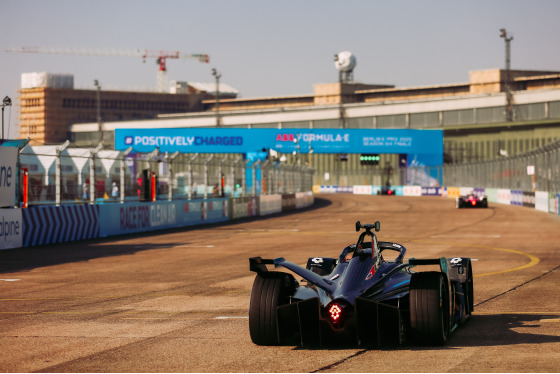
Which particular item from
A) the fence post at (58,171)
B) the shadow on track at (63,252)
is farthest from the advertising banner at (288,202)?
the fence post at (58,171)

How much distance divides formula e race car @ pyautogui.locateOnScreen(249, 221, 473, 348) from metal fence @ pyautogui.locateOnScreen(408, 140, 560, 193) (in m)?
36.9

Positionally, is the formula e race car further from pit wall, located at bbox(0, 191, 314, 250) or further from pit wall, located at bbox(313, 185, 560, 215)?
pit wall, located at bbox(313, 185, 560, 215)

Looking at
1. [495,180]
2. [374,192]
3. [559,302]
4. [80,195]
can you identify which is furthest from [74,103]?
[559,302]

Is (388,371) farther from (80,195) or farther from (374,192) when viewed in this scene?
(374,192)

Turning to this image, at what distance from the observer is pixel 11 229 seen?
2569cm

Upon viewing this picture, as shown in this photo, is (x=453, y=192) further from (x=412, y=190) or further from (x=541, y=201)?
(x=541, y=201)

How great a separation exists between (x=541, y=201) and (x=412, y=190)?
47190 millimetres

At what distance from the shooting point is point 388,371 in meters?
7.95

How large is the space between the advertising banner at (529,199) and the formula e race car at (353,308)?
4626cm

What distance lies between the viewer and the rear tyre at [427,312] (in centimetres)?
904

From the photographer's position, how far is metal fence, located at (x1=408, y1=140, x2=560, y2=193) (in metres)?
46.8

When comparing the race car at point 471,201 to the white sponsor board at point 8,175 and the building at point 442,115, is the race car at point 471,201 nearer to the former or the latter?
the white sponsor board at point 8,175

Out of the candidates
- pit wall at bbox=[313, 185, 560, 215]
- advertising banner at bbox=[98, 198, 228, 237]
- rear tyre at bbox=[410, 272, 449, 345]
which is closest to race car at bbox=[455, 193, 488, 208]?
pit wall at bbox=[313, 185, 560, 215]

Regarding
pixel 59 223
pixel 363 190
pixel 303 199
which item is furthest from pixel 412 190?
pixel 59 223
